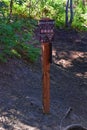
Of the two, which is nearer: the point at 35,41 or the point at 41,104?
the point at 41,104

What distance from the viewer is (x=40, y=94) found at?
805 cm

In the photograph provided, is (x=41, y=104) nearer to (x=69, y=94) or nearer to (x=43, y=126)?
(x=43, y=126)

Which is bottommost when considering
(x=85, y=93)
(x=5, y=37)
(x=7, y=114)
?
(x=85, y=93)

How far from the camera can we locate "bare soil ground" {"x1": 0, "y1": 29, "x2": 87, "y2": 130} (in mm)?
6531

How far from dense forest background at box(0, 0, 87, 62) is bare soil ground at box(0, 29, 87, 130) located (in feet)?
1.37

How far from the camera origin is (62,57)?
1227 centimetres

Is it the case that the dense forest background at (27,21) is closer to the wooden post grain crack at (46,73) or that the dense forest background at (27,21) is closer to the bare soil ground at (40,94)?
the bare soil ground at (40,94)

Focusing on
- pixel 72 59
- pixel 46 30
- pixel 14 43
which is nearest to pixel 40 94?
pixel 14 43

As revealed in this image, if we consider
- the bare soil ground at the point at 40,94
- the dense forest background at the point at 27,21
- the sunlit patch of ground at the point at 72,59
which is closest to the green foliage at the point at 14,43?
the dense forest background at the point at 27,21

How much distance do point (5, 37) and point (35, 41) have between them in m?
3.51

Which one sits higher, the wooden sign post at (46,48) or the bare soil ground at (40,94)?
the wooden sign post at (46,48)

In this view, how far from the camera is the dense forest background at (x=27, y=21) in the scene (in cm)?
867

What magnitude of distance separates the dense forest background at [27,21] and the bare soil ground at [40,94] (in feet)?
1.37

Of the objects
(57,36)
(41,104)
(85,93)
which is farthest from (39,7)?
(41,104)
